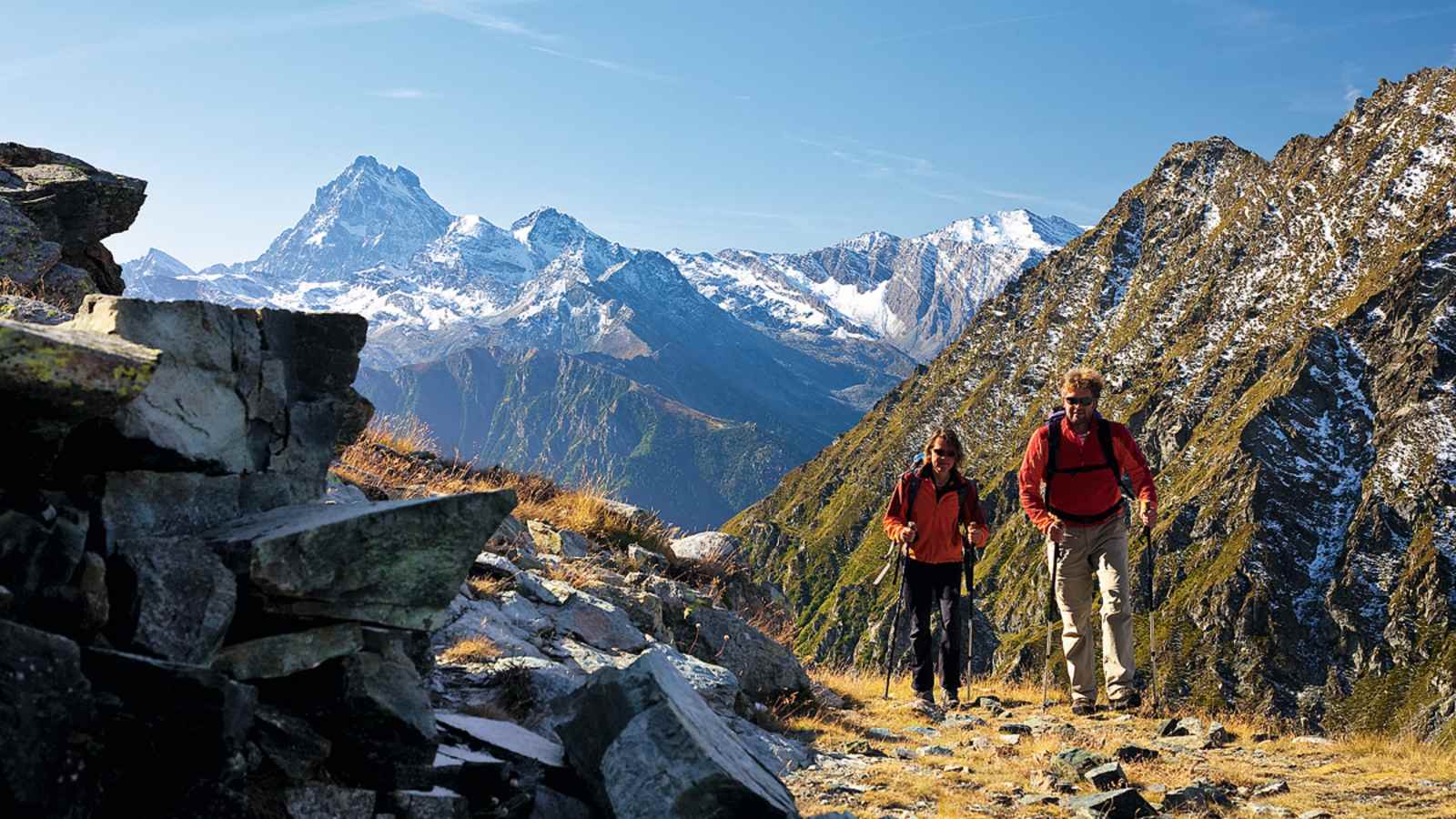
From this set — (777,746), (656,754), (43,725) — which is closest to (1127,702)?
(777,746)

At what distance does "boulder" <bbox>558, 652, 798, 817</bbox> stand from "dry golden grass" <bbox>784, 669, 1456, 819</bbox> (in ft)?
7.35

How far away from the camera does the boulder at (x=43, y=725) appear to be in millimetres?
4711

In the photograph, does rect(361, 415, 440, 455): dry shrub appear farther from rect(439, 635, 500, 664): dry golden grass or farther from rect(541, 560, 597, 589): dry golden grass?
rect(439, 635, 500, 664): dry golden grass

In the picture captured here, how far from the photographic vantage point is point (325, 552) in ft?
21.1

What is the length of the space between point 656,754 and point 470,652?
3.79 meters

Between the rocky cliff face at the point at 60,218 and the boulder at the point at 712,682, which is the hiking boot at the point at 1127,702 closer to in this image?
the boulder at the point at 712,682

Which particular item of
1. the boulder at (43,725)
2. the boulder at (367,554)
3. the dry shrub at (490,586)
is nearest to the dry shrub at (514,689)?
the dry shrub at (490,586)

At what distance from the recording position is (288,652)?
6.33 metres

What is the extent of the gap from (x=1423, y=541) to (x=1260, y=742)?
213 metres

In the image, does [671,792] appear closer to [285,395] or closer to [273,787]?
[273,787]

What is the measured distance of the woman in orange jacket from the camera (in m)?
14.8

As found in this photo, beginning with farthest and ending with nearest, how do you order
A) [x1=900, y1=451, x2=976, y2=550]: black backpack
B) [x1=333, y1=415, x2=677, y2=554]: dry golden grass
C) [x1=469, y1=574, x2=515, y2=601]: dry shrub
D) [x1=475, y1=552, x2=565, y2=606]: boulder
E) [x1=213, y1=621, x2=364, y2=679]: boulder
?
[x1=333, y1=415, x2=677, y2=554]: dry golden grass < [x1=900, y1=451, x2=976, y2=550]: black backpack < [x1=475, y1=552, x2=565, y2=606]: boulder < [x1=469, y1=574, x2=515, y2=601]: dry shrub < [x1=213, y1=621, x2=364, y2=679]: boulder

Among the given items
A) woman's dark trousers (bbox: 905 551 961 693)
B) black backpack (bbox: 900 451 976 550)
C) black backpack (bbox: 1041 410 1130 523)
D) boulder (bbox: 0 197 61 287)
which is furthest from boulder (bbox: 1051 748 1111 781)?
boulder (bbox: 0 197 61 287)

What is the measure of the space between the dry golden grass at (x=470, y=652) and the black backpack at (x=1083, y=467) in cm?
760
